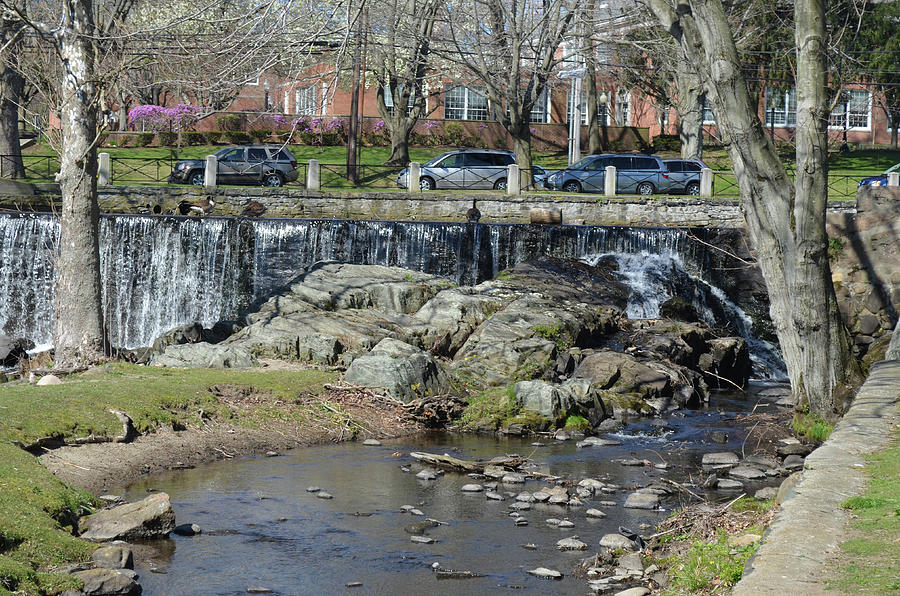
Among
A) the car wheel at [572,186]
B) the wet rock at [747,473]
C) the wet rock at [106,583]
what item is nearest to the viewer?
the wet rock at [106,583]

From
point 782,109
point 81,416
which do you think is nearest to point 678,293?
point 81,416

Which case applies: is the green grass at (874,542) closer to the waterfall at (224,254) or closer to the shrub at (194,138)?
the waterfall at (224,254)

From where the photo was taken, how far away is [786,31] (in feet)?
125

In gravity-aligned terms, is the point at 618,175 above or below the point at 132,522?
above

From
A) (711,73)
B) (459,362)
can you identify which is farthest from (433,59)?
(711,73)

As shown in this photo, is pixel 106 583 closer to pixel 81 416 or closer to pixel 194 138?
pixel 81 416

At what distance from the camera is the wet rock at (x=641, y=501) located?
32.4 ft

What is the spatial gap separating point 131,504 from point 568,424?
23.2 feet

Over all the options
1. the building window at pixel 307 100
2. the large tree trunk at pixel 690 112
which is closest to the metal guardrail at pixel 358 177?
the large tree trunk at pixel 690 112

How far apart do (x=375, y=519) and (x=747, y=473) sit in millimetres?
4321

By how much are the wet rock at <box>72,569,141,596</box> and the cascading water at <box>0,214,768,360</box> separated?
1554 cm

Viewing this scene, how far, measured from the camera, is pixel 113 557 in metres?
7.56

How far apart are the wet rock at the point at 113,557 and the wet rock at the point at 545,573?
120 inches

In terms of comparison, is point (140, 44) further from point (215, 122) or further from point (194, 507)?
point (215, 122)
